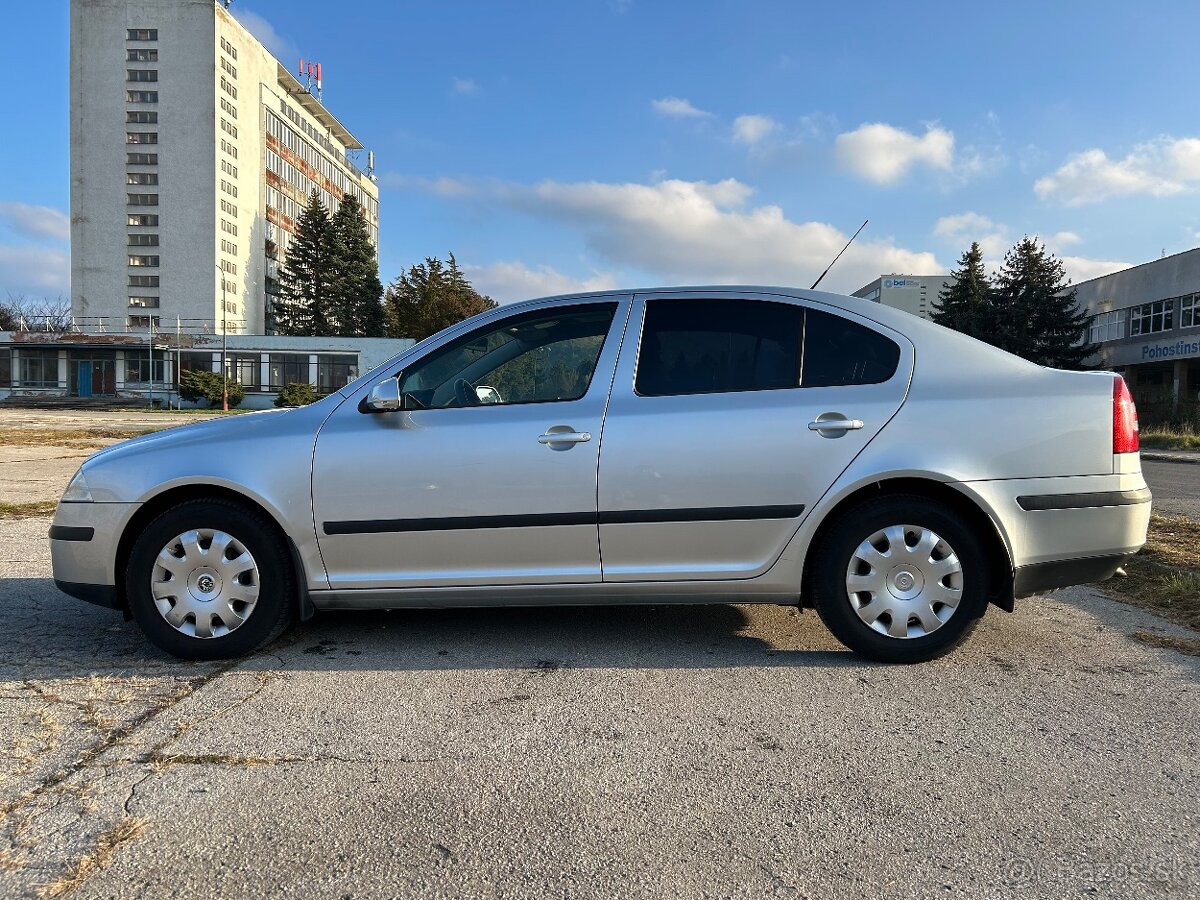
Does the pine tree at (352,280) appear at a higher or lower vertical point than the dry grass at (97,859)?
higher

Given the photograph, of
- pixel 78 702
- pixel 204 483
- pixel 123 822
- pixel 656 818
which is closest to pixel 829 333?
pixel 656 818

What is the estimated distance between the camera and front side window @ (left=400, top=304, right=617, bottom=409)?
3861 mm

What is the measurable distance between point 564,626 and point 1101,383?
9.24 feet

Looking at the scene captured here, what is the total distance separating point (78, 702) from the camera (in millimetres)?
3289

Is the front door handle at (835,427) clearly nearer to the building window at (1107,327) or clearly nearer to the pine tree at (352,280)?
the building window at (1107,327)

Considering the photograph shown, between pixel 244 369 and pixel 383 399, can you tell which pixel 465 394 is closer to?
pixel 383 399

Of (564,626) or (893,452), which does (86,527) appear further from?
(893,452)

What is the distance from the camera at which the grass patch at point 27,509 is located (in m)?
8.20

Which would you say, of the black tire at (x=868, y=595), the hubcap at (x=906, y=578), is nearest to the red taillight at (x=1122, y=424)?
the black tire at (x=868, y=595)

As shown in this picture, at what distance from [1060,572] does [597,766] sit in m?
2.33

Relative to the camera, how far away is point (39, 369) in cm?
5597

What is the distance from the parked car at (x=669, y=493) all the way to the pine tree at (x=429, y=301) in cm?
6240

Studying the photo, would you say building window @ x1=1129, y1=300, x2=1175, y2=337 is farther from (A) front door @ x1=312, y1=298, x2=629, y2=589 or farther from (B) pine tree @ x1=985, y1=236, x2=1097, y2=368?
(A) front door @ x1=312, y1=298, x2=629, y2=589

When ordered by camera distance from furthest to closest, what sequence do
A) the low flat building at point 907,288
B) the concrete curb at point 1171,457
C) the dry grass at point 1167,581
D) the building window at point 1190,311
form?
1. the low flat building at point 907,288
2. the building window at point 1190,311
3. the concrete curb at point 1171,457
4. the dry grass at point 1167,581
